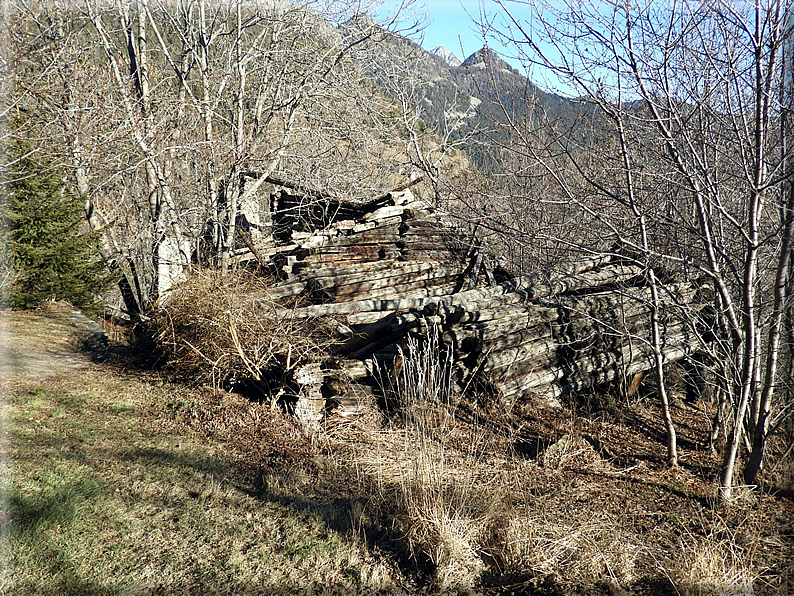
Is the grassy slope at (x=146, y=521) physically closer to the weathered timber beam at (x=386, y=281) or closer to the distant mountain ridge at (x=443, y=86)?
the weathered timber beam at (x=386, y=281)

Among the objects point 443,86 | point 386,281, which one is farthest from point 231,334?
point 443,86

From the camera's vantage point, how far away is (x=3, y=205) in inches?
330

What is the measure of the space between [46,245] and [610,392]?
926cm

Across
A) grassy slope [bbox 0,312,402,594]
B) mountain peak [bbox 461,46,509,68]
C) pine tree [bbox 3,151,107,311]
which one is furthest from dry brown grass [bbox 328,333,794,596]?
pine tree [bbox 3,151,107,311]

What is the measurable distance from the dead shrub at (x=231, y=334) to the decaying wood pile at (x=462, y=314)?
192 millimetres

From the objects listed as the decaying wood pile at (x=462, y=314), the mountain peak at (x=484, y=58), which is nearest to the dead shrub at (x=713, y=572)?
the decaying wood pile at (x=462, y=314)

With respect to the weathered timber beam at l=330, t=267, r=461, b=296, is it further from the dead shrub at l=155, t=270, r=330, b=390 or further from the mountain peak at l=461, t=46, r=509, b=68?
the mountain peak at l=461, t=46, r=509, b=68

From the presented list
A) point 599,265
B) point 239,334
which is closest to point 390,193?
point 599,265

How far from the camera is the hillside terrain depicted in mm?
3889

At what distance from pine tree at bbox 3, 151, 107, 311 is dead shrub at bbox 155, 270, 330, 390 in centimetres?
334

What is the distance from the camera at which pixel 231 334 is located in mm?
6902

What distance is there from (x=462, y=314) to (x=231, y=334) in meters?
2.80

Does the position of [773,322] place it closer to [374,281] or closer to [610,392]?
[610,392]

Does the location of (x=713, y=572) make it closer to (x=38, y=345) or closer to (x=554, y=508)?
(x=554, y=508)
